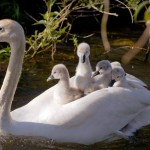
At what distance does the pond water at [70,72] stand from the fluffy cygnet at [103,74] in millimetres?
575

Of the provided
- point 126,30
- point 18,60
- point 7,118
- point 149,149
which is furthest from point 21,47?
point 126,30

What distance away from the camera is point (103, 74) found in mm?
5172

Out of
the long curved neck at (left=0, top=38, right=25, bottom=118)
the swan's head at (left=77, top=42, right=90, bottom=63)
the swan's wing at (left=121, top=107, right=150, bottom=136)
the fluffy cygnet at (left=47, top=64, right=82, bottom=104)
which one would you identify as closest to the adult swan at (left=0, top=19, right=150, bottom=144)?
the long curved neck at (left=0, top=38, right=25, bottom=118)

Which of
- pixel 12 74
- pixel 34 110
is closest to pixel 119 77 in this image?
pixel 34 110

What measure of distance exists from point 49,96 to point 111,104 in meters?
0.64

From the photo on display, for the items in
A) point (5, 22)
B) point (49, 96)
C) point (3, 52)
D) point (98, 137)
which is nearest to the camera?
point (5, 22)

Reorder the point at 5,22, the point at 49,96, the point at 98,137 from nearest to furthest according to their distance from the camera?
1. the point at 5,22
2. the point at 98,137
3. the point at 49,96

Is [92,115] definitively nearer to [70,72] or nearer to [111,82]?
[111,82]

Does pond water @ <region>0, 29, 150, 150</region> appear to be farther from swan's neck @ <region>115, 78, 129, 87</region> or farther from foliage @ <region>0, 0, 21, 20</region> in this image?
foliage @ <region>0, 0, 21, 20</region>

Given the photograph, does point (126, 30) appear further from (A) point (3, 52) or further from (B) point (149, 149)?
(B) point (149, 149)

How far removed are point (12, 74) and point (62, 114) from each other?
550mm

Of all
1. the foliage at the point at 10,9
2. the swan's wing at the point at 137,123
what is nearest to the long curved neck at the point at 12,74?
the swan's wing at the point at 137,123

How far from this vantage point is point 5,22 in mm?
4531

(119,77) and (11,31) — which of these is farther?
(119,77)
